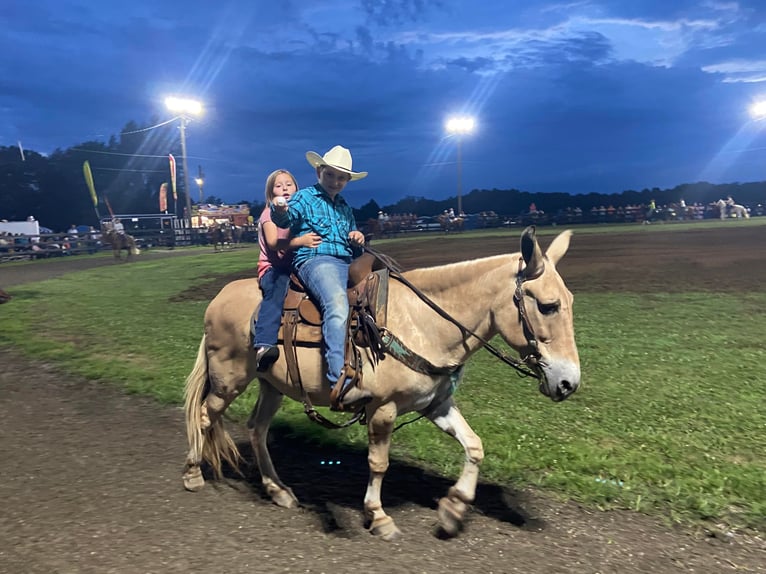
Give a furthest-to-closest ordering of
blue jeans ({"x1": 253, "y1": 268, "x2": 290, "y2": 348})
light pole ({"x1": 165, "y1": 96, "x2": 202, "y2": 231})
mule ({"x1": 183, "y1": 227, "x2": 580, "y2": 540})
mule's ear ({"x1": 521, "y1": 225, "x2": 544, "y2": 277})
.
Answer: light pole ({"x1": 165, "y1": 96, "x2": 202, "y2": 231}) < blue jeans ({"x1": 253, "y1": 268, "x2": 290, "y2": 348}) < mule ({"x1": 183, "y1": 227, "x2": 580, "y2": 540}) < mule's ear ({"x1": 521, "y1": 225, "x2": 544, "y2": 277})

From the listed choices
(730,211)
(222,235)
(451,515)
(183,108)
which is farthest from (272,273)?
(730,211)

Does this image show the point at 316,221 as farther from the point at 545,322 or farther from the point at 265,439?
the point at 265,439

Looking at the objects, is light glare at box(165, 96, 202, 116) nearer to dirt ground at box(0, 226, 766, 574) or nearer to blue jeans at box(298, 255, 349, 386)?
dirt ground at box(0, 226, 766, 574)

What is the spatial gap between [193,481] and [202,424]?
0.46 m

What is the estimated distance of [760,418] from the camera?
614 cm

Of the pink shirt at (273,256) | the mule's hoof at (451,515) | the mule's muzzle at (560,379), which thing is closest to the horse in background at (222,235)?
the pink shirt at (273,256)

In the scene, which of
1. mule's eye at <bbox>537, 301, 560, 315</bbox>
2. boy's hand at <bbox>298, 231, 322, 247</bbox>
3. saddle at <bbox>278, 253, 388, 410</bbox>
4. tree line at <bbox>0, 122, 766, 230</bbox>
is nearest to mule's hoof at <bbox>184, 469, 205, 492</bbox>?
saddle at <bbox>278, 253, 388, 410</bbox>

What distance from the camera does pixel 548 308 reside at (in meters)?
3.65

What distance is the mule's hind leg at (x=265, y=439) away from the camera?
4.68m

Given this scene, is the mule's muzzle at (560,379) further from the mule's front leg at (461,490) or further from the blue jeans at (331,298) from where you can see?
the blue jeans at (331,298)

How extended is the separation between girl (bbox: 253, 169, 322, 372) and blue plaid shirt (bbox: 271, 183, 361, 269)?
80mm

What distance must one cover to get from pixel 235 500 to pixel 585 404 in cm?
415

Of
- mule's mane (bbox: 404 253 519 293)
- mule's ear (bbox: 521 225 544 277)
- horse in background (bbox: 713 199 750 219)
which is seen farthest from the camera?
horse in background (bbox: 713 199 750 219)

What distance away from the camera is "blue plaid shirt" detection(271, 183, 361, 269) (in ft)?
13.8
